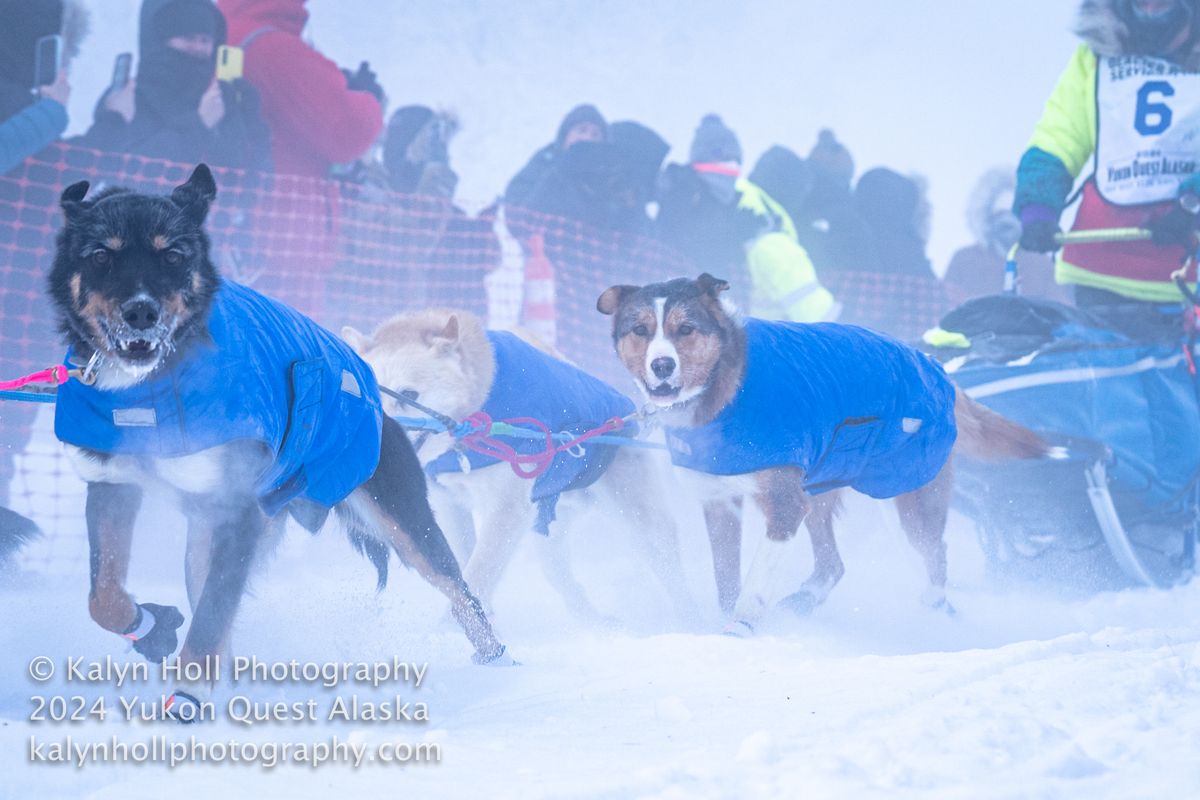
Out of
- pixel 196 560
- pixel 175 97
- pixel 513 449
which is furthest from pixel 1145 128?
pixel 175 97

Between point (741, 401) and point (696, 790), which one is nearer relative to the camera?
point (696, 790)

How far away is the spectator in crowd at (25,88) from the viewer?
4.37m

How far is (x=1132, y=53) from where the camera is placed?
4.28 m

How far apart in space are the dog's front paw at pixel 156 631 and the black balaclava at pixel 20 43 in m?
3.09

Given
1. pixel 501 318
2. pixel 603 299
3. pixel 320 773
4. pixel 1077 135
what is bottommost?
pixel 501 318

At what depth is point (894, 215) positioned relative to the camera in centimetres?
951

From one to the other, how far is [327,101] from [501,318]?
1.78 metres

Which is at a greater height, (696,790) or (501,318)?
(696,790)

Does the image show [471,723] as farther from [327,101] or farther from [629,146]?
[629,146]

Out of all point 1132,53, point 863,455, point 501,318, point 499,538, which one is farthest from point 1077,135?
point 501,318

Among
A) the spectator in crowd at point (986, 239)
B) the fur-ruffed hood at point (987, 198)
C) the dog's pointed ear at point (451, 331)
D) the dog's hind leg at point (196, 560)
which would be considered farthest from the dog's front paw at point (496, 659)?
the fur-ruffed hood at point (987, 198)

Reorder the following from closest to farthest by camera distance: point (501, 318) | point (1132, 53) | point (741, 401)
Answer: point (741, 401)
point (1132, 53)
point (501, 318)

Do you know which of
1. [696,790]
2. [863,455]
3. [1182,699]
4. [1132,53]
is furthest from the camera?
[1132,53]

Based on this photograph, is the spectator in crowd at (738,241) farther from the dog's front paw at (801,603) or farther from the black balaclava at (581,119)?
the dog's front paw at (801,603)
